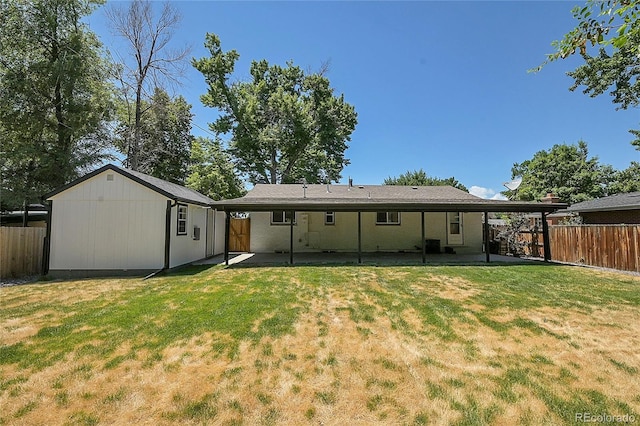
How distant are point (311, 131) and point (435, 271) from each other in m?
18.6

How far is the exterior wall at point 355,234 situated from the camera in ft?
47.3

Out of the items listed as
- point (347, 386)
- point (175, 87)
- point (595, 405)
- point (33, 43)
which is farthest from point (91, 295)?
point (33, 43)

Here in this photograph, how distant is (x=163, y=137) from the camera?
24.7 m

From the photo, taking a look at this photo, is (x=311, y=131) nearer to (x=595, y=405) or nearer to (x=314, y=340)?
(x=314, y=340)

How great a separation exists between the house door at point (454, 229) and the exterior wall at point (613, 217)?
6153 millimetres

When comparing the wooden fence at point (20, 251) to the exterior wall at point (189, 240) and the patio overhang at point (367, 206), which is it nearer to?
the exterior wall at point (189, 240)

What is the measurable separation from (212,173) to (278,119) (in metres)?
7.88

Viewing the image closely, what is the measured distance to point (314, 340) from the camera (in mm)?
4156

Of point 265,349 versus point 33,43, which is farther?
point 33,43

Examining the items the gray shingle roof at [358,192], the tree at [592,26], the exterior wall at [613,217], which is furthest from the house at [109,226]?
the exterior wall at [613,217]

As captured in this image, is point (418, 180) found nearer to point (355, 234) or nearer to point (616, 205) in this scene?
point (616, 205)

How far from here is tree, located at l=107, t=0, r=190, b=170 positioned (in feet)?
53.4

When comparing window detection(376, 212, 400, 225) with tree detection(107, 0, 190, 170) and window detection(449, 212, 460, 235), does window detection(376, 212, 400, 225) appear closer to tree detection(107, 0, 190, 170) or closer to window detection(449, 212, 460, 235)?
window detection(449, 212, 460, 235)

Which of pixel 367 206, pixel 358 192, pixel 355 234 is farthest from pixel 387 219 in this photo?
pixel 367 206
